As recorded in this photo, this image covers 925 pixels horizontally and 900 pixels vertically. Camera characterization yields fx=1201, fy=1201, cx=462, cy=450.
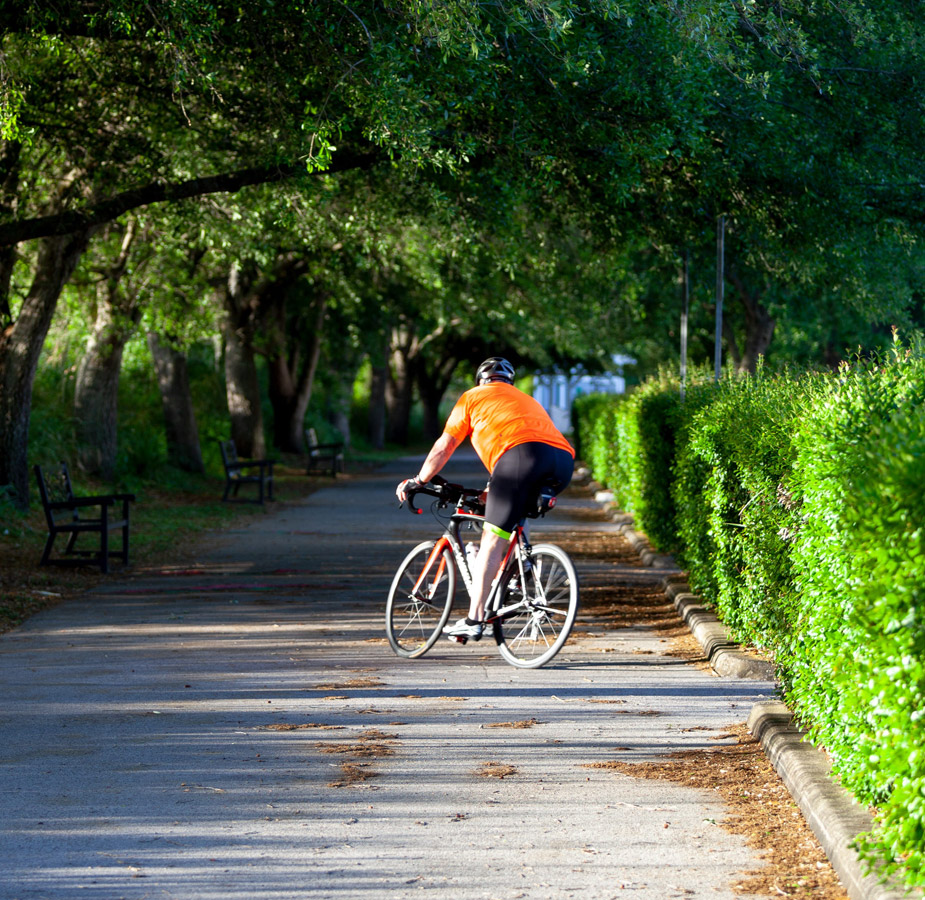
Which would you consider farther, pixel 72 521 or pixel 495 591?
pixel 72 521

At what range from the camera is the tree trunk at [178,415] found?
76.1 feet

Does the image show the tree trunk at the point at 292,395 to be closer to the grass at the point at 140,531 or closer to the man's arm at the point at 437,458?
the grass at the point at 140,531

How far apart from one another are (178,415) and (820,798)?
20262 mm

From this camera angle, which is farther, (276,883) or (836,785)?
A: (836,785)

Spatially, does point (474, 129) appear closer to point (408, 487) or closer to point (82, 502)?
point (408, 487)

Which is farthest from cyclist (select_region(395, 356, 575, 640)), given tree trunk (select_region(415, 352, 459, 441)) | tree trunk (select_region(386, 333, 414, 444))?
tree trunk (select_region(415, 352, 459, 441))

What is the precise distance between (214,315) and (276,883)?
68.9 ft

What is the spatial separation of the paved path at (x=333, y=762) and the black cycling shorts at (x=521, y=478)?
103 cm

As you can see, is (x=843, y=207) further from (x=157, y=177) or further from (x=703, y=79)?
(x=157, y=177)

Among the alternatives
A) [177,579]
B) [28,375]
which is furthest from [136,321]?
[177,579]

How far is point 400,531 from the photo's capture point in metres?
16.3

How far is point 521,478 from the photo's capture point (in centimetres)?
745

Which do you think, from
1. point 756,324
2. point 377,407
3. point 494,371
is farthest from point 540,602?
point 377,407

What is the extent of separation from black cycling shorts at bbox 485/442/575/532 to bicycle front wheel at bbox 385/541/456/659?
73 centimetres
